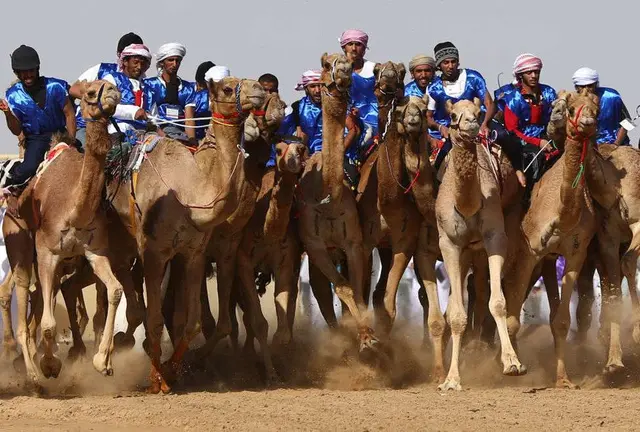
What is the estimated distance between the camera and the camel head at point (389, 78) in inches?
506

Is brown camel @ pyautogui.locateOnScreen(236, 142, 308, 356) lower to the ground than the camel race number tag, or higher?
lower

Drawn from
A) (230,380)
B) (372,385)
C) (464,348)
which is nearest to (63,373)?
(230,380)

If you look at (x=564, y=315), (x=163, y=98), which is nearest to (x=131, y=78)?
(x=163, y=98)

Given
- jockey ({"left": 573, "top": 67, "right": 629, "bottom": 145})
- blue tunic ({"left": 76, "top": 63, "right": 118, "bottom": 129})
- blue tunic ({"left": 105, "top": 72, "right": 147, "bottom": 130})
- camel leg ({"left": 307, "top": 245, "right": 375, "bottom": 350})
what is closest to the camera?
camel leg ({"left": 307, "top": 245, "right": 375, "bottom": 350})

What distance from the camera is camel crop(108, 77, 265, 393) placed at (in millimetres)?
12422

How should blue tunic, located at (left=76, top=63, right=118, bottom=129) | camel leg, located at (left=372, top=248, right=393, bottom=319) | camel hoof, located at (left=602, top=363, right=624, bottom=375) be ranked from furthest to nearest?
camel leg, located at (left=372, top=248, right=393, bottom=319), blue tunic, located at (left=76, top=63, right=118, bottom=129), camel hoof, located at (left=602, top=363, right=624, bottom=375)

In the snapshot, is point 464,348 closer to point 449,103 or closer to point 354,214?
point 354,214

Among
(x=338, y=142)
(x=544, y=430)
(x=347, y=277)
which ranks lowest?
(x=544, y=430)

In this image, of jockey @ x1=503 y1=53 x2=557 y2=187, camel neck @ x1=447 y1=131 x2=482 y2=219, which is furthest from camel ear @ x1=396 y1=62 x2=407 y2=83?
jockey @ x1=503 y1=53 x2=557 y2=187

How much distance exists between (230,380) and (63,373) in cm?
161

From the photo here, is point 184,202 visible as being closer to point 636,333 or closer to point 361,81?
point 361,81

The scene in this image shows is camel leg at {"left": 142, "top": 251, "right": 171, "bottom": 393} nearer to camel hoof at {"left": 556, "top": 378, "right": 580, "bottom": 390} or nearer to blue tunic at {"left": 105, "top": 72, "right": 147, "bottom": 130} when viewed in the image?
blue tunic at {"left": 105, "top": 72, "right": 147, "bottom": 130}

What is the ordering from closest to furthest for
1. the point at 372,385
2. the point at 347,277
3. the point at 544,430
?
the point at 544,430 → the point at 372,385 → the point at 347,277

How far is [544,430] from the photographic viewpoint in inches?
408
